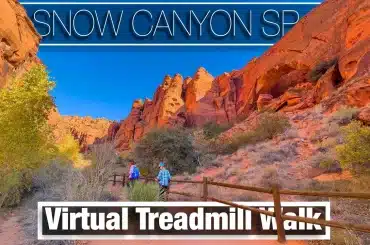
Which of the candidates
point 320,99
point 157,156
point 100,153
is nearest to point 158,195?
point 100,153

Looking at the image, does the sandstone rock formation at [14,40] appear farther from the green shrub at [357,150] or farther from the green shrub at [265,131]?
the green shrub at [357,150]

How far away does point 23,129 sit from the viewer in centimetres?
1273

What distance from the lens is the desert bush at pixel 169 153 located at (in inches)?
793

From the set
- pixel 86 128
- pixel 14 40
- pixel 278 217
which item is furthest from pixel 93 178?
pixel 86 128

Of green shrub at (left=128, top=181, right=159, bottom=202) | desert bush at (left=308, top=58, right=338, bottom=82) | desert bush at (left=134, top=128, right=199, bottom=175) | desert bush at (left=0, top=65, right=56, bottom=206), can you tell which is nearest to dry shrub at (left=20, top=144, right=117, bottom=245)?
desert bush at (left=0, top=65, right=56, bottom=206)

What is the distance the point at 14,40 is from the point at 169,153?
21.1 meters

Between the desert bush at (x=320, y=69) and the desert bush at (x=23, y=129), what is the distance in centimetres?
A: 2546

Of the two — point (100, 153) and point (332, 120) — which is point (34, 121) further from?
point (332, 120)

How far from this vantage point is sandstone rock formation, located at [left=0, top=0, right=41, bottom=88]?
29812mm

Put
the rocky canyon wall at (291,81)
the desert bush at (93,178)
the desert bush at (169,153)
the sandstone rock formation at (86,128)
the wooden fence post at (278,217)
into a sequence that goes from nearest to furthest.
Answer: the wooden fence post at (278,217) → the desert bush at (93,178) → the desert bush at (169,153) → the rocky canyon wall at (291,81) → the sandstone rock formation at (86,128)

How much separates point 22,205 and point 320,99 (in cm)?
2344

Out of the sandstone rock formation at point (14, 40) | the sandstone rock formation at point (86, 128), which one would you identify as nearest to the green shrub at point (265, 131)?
the sandstone rock formation at point (14, 40)

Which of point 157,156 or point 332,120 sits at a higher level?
point 332,120

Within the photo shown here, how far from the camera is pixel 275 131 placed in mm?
22531
